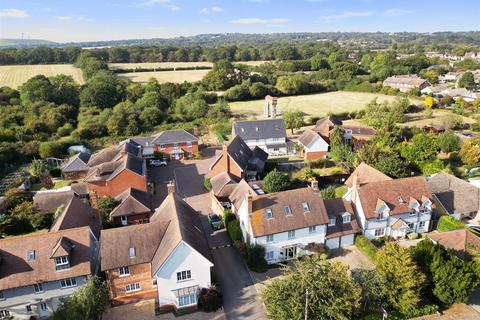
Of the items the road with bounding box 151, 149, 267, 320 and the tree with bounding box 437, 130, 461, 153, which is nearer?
the road with bounding box 151, 149, 267, 320

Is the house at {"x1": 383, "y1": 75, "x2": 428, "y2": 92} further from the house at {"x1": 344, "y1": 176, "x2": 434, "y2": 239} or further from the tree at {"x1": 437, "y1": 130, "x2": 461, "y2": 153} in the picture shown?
the house at {"x1": 344, "y1": 176, "x2": 434, "y2": 239}

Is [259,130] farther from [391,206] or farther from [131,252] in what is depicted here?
[131,252]

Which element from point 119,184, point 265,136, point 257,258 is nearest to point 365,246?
point 257,258

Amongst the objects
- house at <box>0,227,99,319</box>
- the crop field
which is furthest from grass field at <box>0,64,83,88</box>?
house at <box>0,227,99,319</box>

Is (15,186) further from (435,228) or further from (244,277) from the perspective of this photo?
(435,228)

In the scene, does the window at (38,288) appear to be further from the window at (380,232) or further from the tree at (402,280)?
the window at (380,232)

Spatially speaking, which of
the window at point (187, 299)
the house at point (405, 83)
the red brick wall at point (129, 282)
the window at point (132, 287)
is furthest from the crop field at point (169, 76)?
the window at point (187, 299)
